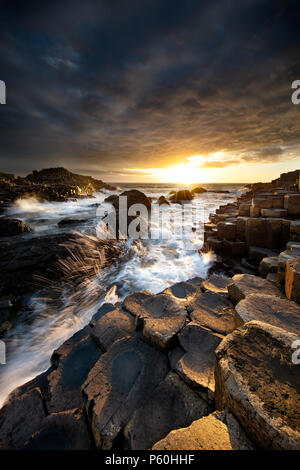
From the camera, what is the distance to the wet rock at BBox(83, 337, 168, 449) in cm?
139

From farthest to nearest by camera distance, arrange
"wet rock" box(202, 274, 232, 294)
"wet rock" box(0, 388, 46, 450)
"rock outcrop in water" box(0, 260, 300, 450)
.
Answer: "wet rock" box(202, 274, 232, 294) → "wet rock" box(0, 388, 46, 450) → "rock outcrop in water" box(0, 260, 300, 450)

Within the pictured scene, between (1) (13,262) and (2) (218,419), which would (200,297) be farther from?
(1) (13,262)

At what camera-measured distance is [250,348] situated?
1379 mm

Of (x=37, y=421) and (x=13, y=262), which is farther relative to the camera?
(x=13, y=262)

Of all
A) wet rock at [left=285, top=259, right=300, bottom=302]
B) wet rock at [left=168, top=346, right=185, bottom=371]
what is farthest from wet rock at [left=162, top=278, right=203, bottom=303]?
wet rock at [left=285, top=259, right=300, bottom=302]

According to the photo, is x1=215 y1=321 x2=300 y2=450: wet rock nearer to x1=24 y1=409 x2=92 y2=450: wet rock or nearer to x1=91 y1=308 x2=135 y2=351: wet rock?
x1=24 y1=409 x2=92 y2=450: wet rock

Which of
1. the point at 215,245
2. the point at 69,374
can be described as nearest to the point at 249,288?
the point at 69,374

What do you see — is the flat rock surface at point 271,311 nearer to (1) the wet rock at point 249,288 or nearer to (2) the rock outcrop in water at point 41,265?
(1) the wet rock at point 249,288

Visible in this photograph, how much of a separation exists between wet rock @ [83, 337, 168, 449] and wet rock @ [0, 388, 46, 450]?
1.82 feet

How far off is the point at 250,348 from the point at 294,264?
1624 mm

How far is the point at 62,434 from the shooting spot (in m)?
1.46

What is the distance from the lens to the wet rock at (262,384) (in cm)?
93

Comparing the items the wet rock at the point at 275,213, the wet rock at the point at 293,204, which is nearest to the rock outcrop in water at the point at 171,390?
the wet rock at the point at 275,213

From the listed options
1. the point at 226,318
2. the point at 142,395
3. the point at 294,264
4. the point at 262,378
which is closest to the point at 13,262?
the point at 142,395
